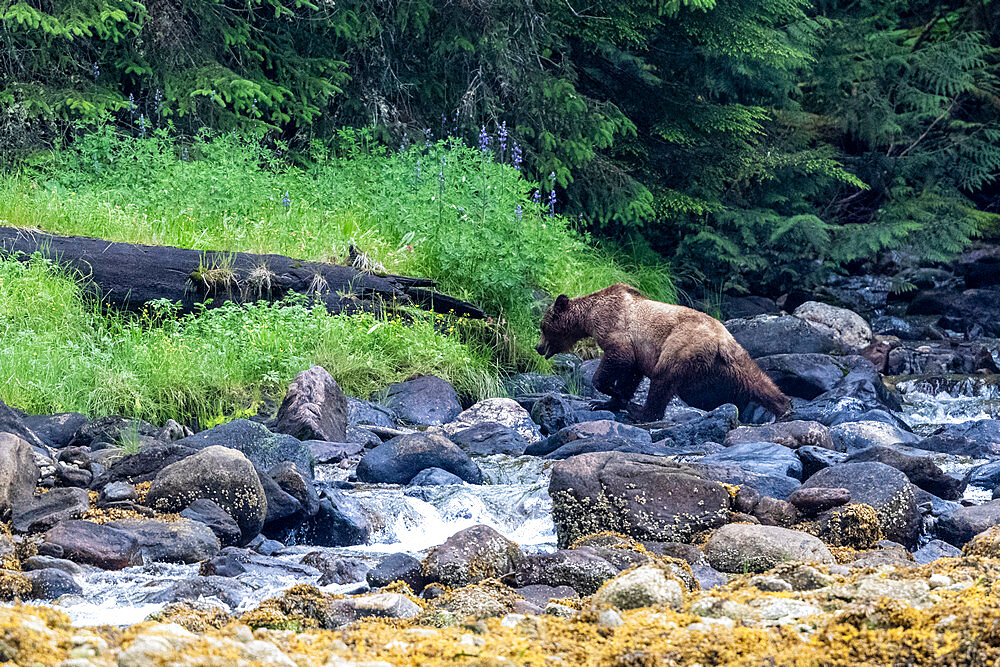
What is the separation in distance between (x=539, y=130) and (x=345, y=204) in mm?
3749

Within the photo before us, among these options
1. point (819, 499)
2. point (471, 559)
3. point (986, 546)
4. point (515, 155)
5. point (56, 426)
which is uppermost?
point (515, 155)

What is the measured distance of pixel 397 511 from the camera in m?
5.73

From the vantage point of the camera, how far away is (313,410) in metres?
7.24

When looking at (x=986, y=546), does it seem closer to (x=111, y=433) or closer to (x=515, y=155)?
(x=111, y=433)

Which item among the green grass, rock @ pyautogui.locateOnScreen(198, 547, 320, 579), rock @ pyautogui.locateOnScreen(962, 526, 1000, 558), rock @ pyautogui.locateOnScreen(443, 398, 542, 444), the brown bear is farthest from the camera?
the brown bear

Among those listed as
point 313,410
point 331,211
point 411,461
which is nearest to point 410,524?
point 411,461

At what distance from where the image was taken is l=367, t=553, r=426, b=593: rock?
424cm

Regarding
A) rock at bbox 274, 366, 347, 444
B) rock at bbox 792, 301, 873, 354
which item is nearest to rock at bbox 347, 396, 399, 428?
rock at bbox 274, 366, 347, 444

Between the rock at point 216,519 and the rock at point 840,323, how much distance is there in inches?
416

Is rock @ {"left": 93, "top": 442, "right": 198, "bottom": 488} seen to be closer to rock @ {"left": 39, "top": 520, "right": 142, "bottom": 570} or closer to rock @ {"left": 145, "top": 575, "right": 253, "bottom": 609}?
rock @ {"left": 39, "top": 520, "right": 142, "bottom": 570}

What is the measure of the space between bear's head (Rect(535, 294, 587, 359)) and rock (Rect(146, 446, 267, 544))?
4431mm

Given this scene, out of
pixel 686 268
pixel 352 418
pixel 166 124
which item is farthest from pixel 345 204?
Result: pixel 686 268

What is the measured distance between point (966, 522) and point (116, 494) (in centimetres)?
448

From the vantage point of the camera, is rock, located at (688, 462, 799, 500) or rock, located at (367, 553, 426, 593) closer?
rock, located at (367, 553, 426, 593)
